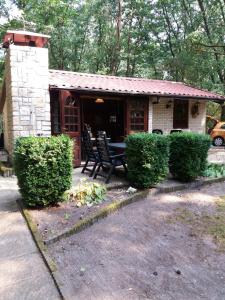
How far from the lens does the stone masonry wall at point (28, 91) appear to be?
774 cm

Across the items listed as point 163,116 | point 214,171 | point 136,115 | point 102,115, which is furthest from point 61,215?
point 102,115

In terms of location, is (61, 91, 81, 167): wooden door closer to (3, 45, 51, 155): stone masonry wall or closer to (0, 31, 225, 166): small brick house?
(0, 31, 225, 166): small brick house

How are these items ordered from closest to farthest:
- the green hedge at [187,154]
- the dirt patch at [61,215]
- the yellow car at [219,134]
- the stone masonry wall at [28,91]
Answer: the dirt patch at [61,215]
the green hedge at [187,154]
the stone masonry wall at [28,91]
the yellow car at [219,134]

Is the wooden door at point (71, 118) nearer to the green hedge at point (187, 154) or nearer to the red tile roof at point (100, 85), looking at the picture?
the red tile roof at point (100, 85)

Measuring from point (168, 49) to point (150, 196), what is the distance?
62.6ft

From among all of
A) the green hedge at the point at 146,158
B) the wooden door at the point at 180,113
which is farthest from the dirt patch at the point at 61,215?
the wooden door at the point at 180,113

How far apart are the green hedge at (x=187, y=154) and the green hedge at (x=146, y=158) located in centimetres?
55

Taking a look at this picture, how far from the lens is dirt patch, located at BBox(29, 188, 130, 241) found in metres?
3.86

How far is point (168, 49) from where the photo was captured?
2217cm

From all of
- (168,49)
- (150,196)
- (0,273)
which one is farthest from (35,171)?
(168,49)

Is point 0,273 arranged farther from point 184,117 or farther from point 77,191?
point 184,117

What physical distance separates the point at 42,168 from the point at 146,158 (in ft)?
6.38

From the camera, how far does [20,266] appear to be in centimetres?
305

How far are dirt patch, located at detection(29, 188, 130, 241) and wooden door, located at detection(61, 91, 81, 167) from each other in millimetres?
4208
